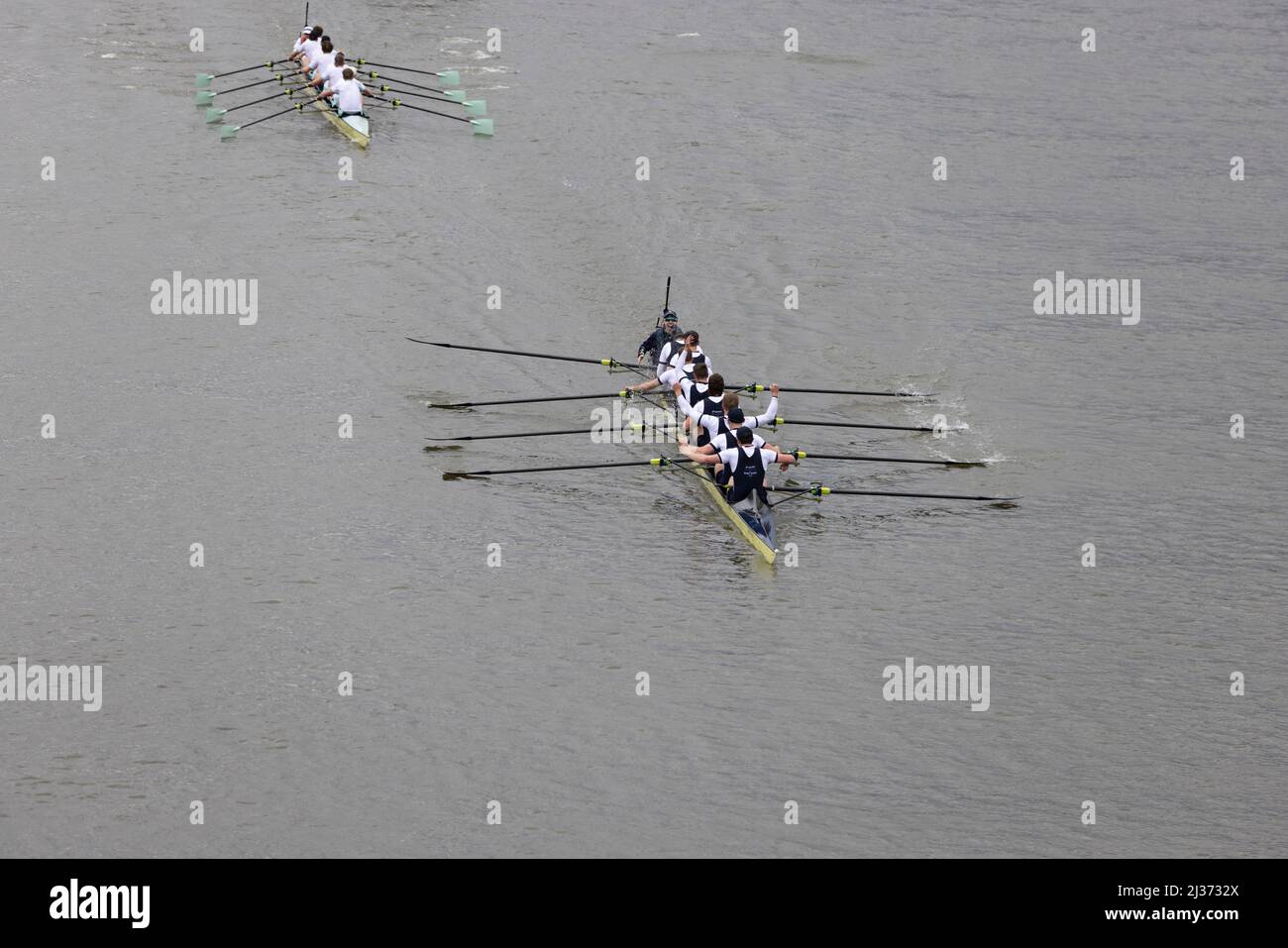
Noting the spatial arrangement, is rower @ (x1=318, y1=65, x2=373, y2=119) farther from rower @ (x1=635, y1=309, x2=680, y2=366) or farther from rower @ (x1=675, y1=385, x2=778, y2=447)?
rower @ (x1=675, y1=385, x2=778, y2=447)

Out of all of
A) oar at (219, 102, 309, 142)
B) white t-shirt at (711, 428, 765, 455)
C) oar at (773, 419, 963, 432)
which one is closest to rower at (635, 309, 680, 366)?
oar at (773, 419, 963, 432)

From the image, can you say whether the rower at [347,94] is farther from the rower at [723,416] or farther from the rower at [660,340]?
the rower at [723,416]

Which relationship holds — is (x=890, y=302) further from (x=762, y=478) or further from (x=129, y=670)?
(x=129, y=670)

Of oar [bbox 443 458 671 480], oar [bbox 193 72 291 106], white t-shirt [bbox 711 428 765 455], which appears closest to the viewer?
white t-shirt [bbox 711 428 765 455]

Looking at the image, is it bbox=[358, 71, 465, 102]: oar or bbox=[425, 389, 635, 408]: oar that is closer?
bbox=[425, 389, 635, 408]: oar

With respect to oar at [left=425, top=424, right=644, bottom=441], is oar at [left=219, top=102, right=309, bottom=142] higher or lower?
higher

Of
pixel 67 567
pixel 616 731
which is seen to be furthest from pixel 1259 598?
pixel 67 567

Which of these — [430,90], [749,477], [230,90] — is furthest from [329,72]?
[749,477]
